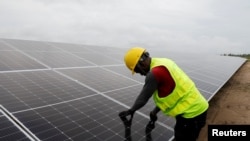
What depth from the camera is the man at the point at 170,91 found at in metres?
4.73

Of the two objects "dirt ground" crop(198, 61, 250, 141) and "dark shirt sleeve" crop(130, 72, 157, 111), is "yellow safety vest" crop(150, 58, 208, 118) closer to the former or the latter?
"dark shirt sleeve" crop(130, 72, 157, 111)

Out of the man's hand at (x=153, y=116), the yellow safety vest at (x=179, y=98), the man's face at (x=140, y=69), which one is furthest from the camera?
the man's hand at (x=153, y=116)

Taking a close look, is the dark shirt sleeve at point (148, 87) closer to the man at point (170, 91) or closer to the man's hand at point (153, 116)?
the man at point (170, 91)

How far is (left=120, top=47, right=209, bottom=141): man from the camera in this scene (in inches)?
186

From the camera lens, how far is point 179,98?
490 centimetres

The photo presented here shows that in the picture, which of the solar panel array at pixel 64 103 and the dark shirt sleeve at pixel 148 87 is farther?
the solar panel array at pixel 64 103

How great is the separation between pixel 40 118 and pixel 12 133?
2.50ft

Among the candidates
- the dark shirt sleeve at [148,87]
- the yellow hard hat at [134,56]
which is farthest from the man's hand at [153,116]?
the yellow hard hat at [134,56]

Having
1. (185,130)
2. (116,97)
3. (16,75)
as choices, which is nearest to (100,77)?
(116,97)

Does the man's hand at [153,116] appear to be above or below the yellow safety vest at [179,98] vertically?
below

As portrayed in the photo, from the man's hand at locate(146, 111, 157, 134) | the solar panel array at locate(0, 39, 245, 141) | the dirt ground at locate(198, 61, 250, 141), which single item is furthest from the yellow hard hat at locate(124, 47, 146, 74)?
the dirt ground at locate(198, 61, 250, 141)

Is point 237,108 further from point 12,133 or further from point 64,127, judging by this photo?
point 12,133

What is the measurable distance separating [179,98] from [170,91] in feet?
0.73

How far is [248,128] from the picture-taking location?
6730 millimetres
